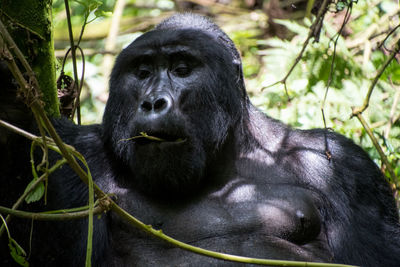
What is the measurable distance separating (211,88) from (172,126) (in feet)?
1.81

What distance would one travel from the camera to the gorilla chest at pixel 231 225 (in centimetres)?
336

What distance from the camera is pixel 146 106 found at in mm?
3287

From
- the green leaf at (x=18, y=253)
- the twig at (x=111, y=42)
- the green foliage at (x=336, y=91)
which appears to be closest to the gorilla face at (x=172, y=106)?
the green leaf at (x=18, y=253)

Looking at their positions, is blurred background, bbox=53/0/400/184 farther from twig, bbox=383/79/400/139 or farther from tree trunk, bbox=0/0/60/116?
tree trunk, bbox=0/0/60/116

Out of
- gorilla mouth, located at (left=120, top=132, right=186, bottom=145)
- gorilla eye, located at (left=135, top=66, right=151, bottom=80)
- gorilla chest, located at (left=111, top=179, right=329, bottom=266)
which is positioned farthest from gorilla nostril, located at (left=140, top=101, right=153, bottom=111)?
gorilla chest, located at (left=111, top=179, right=329, bottom=266)

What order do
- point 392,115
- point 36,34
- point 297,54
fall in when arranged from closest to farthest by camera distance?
point 36,34
point 392,115
point 297,54

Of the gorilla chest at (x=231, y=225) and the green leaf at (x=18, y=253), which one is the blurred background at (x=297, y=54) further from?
the green leaf at (x=18, y=253)

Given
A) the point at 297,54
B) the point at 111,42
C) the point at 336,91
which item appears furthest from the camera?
the point at 111,42

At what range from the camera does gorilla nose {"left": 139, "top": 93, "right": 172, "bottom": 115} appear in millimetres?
3262

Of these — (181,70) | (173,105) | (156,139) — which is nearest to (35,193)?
(156,139)

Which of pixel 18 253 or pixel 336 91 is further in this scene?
pixel 336 91

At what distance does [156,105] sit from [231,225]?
0.86 meters

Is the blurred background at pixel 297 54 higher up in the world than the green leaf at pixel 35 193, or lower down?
lower down

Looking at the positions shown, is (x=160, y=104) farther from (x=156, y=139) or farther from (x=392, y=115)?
(x=392, y=115)
